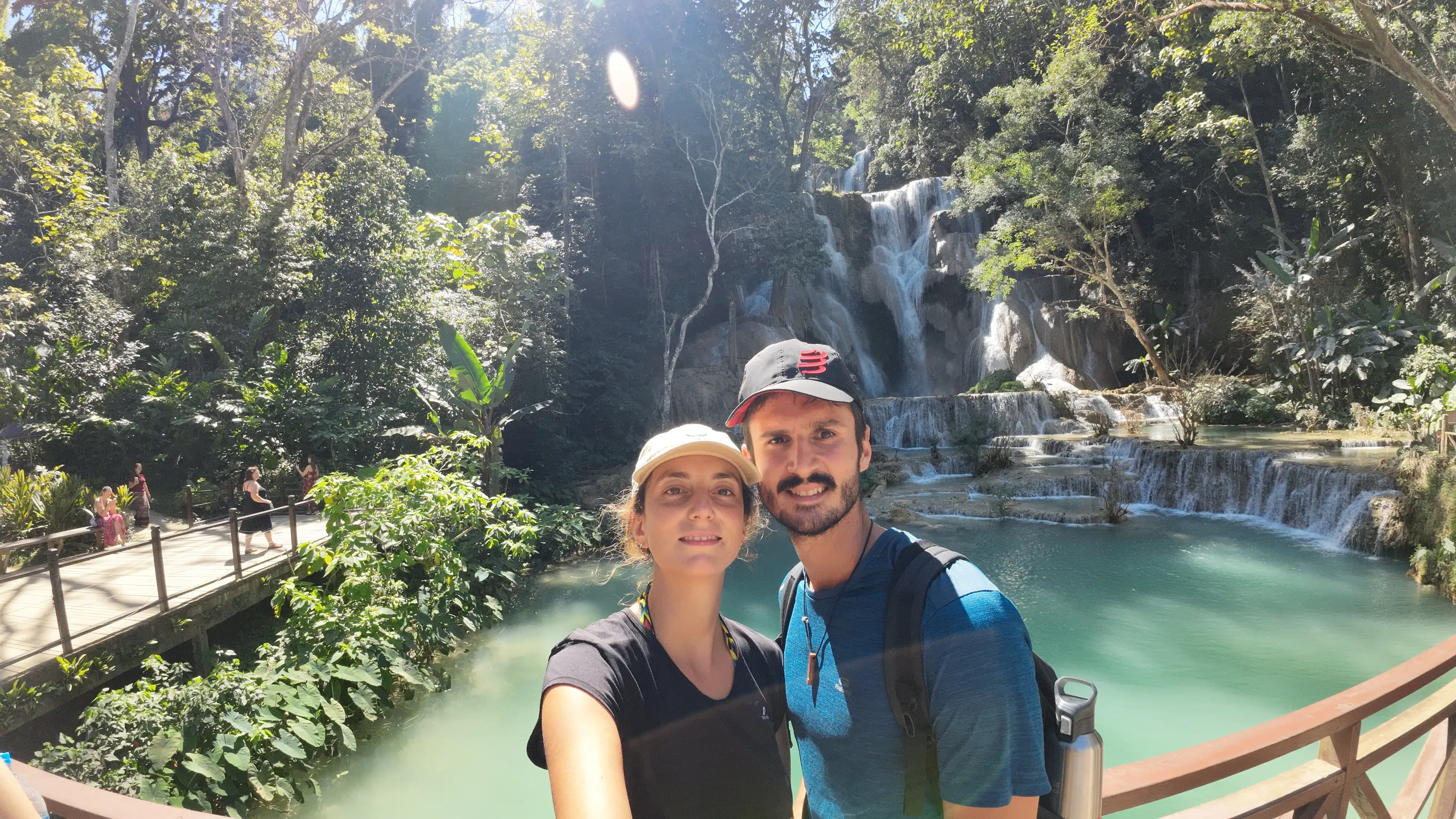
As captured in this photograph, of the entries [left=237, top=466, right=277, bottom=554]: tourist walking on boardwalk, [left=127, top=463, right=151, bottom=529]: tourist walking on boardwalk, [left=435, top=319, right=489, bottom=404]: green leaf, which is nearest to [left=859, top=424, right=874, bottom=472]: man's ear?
[left=237, top=466, right=277, bottom=554]: tourist walking on boardwalk

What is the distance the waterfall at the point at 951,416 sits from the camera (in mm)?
16766

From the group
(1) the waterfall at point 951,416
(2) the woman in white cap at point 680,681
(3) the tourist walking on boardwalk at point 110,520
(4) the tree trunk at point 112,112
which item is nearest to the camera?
(2) the woman in white cap at point 680,681

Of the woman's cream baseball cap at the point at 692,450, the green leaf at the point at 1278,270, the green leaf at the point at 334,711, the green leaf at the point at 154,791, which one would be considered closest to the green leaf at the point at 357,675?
the green leaf at the point at 334,711

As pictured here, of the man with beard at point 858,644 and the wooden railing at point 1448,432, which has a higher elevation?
the man with beard at point 858,644

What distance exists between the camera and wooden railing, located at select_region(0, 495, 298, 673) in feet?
15.9

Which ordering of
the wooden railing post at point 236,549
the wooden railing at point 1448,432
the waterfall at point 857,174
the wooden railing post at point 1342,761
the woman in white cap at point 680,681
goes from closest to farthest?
the woman in white cap at point 680,681 → the wooden railing post at point 1342,761 → the wooden railing post at point 236,549 → the wooden railing at point 1448,432 → the waterfall at point 857,174

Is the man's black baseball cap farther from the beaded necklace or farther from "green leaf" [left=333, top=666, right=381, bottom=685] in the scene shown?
"green leaf" [left=333, top=666, right=381, bottom=685]

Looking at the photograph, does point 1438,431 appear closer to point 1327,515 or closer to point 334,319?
point 1327,515

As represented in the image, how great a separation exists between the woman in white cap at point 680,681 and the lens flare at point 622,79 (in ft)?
59.7

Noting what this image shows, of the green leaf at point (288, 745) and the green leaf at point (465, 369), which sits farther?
the green leaf at point (465, 369)

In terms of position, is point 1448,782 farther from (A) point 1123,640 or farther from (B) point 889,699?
(A) point 1123,640

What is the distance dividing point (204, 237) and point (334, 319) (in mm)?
3196

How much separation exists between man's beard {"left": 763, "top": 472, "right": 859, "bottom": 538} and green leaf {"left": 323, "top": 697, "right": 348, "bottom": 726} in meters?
4.82

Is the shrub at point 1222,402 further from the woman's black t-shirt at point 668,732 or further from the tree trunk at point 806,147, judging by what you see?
the woman's black t-shirt at point 668,732
